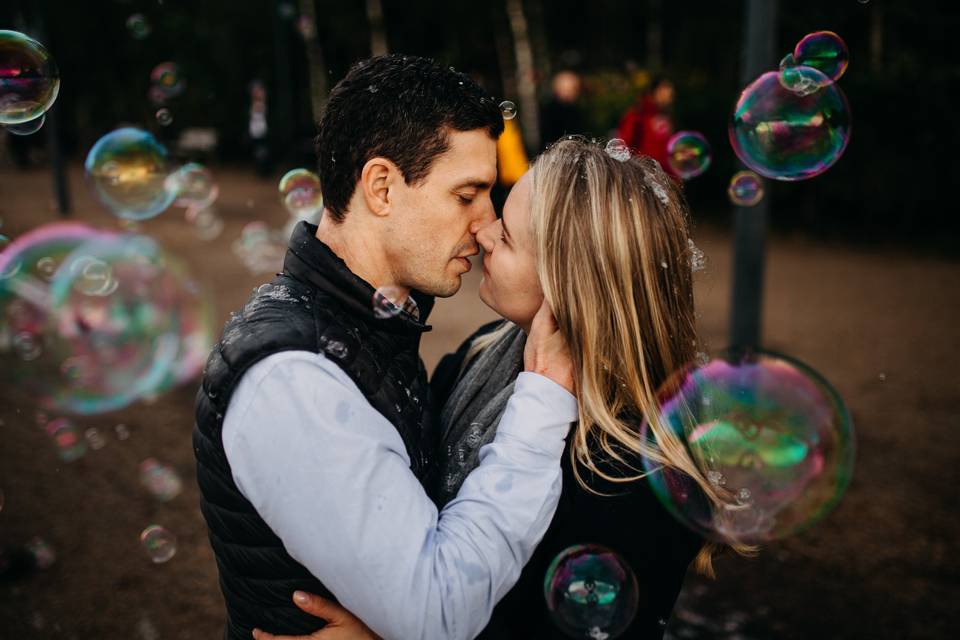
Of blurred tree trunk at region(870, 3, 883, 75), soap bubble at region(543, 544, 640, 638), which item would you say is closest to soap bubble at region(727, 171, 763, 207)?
soap bubble at region(543, 544, 640, 638)

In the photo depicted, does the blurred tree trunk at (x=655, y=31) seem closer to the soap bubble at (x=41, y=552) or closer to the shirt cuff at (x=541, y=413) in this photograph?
the soap bubble at (x=41, y=552)

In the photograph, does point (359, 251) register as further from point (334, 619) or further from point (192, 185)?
point (192, 185)

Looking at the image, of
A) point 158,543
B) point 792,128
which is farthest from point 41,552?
point 792,128

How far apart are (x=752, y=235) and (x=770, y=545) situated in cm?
201

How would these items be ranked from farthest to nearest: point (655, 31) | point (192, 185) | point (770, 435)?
point (655, 31)
point (192, 185)
point (770, 435)

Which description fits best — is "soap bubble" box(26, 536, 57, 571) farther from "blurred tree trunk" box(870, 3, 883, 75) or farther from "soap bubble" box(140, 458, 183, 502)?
"blurred tree trunk" box(870, 3, 883, 75)

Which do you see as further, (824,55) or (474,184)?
(824,55)

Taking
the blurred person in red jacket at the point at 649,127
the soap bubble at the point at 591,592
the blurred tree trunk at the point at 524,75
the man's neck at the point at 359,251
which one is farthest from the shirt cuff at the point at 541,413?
the blurred tree trunk at the point at 524,75

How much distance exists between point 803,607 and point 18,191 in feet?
56.2

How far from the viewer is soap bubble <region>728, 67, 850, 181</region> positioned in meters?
3.67

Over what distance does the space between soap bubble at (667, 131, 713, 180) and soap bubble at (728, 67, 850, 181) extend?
0.56 meters

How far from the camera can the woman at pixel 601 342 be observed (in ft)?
5.75

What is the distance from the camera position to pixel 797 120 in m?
3.67

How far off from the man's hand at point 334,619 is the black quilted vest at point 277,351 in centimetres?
4
